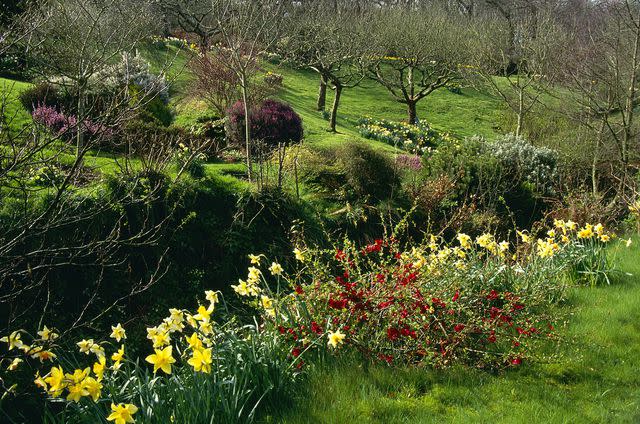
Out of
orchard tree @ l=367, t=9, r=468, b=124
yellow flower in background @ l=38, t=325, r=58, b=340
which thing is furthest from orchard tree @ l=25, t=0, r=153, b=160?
orchard tree @ l=367, t=9, r=468, b=124

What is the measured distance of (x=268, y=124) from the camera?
13.4 m

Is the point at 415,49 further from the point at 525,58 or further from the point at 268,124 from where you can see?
Answer: the point at 268,124

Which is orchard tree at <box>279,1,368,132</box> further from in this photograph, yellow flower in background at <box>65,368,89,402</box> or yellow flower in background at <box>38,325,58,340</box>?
yellow flower in background at <box>65,368,89,402</box>

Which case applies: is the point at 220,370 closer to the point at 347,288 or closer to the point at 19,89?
the point at 347,288

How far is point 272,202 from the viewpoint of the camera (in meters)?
9.34

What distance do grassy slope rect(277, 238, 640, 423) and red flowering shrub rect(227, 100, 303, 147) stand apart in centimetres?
910

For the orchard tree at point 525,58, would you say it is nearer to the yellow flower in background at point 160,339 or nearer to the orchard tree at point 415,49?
the orchard tree at point 415,49

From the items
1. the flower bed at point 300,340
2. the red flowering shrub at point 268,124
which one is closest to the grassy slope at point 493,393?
the flower bed at point 300,340

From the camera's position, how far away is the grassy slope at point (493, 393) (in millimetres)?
3605

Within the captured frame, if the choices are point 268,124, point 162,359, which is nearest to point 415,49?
point 268,124

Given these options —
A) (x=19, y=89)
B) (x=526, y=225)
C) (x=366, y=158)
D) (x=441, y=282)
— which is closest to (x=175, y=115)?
(x=19, y=89)

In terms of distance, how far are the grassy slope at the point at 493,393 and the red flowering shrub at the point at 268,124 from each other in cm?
910

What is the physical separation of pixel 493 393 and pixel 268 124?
10223 mm

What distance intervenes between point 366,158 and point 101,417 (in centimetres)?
818
